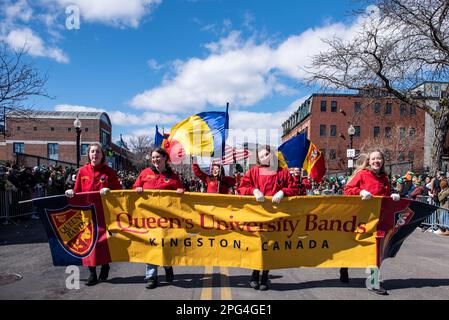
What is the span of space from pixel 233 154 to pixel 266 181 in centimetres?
460

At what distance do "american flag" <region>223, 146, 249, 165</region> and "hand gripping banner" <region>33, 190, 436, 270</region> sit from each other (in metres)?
3.75

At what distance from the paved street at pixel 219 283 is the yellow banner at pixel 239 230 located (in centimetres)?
35

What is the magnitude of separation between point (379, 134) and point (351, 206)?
54.1m

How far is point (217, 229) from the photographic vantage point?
5.20 meters

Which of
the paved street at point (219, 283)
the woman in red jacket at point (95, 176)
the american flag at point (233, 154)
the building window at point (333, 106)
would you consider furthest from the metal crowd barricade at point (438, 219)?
the building window at point (333, 106)

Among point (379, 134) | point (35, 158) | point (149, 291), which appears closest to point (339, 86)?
point (35, 158)

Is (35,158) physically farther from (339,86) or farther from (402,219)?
(402,219)

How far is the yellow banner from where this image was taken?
5.11 metres

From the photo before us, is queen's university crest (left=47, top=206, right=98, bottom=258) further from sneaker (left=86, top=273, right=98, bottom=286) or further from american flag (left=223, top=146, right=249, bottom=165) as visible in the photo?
american flag (left=223, top=146, right=249, bottom=165)

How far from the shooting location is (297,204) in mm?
5121

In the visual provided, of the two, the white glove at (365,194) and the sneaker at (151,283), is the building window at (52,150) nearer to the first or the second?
the sneaker at (151,283)

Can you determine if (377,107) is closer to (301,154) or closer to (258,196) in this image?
(301,154)

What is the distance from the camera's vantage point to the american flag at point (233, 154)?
9414mm

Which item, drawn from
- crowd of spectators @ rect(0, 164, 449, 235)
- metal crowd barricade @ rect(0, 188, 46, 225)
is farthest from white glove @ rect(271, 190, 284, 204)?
metal crowd barricade @ rect(0, 188, 46, 225)
